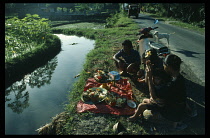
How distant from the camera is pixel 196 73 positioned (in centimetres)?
639

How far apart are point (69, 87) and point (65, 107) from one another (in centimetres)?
152

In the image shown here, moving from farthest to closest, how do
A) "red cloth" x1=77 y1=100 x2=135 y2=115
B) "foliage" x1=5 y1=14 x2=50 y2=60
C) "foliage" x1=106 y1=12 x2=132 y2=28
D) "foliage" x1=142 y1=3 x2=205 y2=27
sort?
"foliage" x1=106 y1=12 x2=132 y2=28 → "foliage" x1=142 y1=3 x2=205 y2=27 → "foliage" x1=5 y1=14 x2=50 y2=60 → "red cloth" x1=77 y1=100 x2=135 y2=115

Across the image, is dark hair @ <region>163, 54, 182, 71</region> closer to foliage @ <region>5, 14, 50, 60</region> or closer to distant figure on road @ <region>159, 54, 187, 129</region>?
distant figure on road @ <region>159, 54, 187, 129</region>

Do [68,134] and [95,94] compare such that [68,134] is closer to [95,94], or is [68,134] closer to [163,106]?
[95,94]

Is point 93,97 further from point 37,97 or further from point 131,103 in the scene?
point 37,97

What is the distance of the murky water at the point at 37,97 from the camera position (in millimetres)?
4669

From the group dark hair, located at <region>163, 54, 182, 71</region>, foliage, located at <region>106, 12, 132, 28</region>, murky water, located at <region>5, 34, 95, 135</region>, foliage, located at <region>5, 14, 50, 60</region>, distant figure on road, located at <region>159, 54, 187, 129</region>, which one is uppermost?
foliage, located at <region>106, 12, 132, 28</region>

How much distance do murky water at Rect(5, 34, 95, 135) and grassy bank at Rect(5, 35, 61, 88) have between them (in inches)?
15.3

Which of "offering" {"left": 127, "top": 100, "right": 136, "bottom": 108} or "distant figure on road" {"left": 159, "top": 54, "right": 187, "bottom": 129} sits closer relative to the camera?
"distant figure on road" {"left": 159, "top": 54, "right": 187, "bottom": 129}

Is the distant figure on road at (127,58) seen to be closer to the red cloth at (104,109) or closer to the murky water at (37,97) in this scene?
the red cloth at (104,109)

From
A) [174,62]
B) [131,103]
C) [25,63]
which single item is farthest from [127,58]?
[25,63]

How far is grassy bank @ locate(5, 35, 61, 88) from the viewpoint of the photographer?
7466 mm

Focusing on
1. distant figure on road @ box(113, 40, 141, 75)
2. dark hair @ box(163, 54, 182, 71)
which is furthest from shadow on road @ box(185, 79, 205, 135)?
distant figure on road @ box(113, 40, 141, 75)

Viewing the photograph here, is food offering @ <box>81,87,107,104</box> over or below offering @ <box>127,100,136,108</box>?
over
